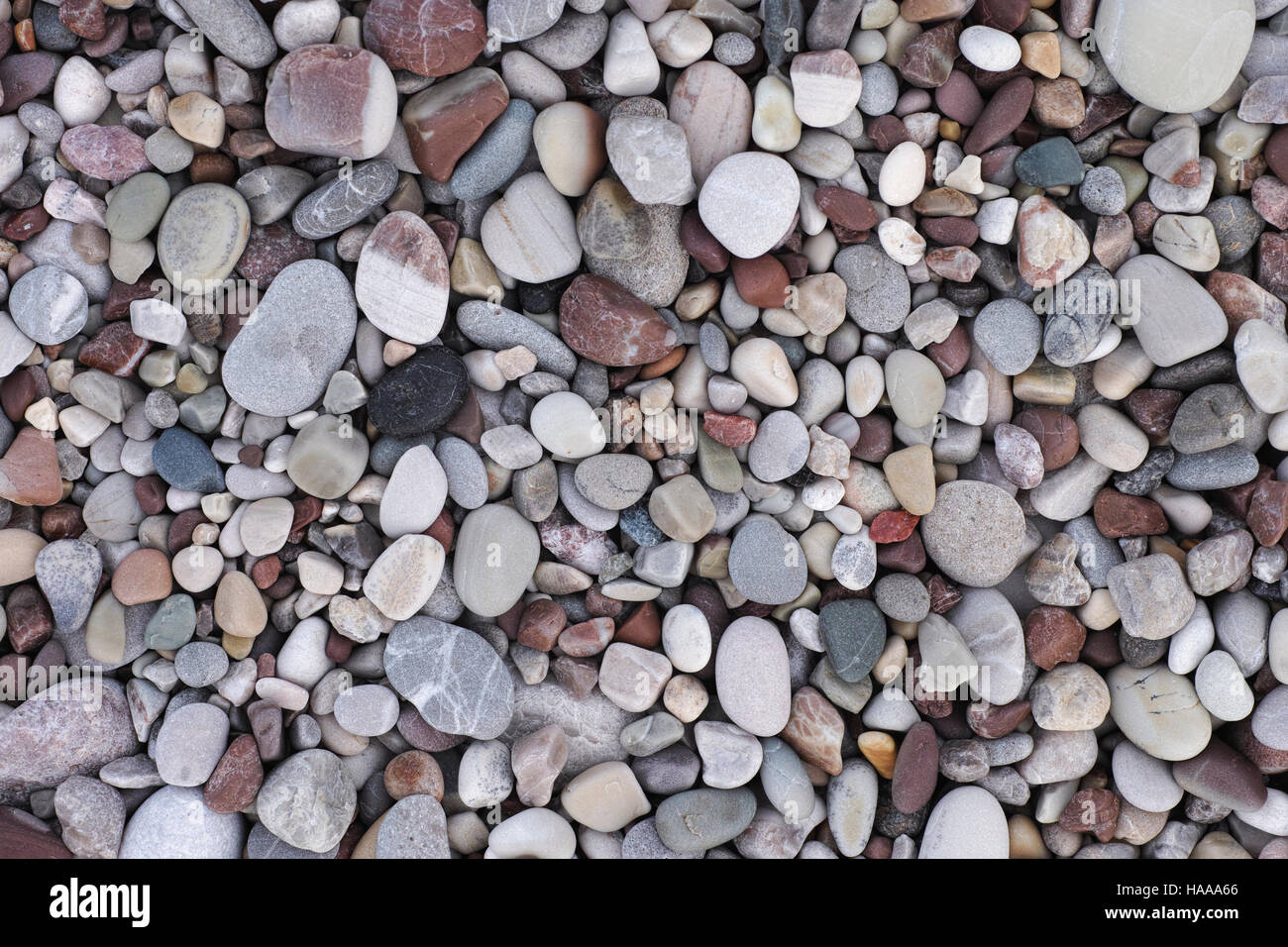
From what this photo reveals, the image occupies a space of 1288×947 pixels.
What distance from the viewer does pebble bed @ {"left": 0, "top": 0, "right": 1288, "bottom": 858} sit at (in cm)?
168

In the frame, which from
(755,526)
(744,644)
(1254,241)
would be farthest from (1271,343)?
(744,644)

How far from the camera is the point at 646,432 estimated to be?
1.76 meters

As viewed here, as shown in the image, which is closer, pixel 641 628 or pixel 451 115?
pixel 451 115

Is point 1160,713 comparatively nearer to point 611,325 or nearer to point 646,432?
point 646,432

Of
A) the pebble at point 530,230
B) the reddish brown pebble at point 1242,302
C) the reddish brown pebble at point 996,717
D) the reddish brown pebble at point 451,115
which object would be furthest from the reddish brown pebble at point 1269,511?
the reddish brown pebble at point 451,115

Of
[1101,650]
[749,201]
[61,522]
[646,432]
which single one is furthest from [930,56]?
[61,522]

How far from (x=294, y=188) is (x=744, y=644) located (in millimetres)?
1287

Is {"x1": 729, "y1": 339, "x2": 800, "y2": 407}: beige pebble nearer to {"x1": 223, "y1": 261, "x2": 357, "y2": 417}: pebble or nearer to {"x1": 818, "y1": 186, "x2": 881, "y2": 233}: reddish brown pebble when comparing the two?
{"x1": 818, "y1": 186, "x2": 881, "y2": 233}: reddish brown pebble

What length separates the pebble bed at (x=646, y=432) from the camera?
1682 mm

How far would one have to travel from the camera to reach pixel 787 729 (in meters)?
1.78

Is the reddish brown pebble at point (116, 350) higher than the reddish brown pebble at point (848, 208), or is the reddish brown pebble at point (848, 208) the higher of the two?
the reddish brown pebble at point (848, 208)

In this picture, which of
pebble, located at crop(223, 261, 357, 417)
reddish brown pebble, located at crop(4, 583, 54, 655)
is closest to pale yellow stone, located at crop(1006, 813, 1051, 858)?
pebble, located at crop(223, 261, 357, 417)

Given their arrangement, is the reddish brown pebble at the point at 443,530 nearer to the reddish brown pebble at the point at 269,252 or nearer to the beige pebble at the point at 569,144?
the reddish brown pebble at the point at 269,252

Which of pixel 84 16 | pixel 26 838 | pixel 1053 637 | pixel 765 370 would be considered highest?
pixel 84 16
